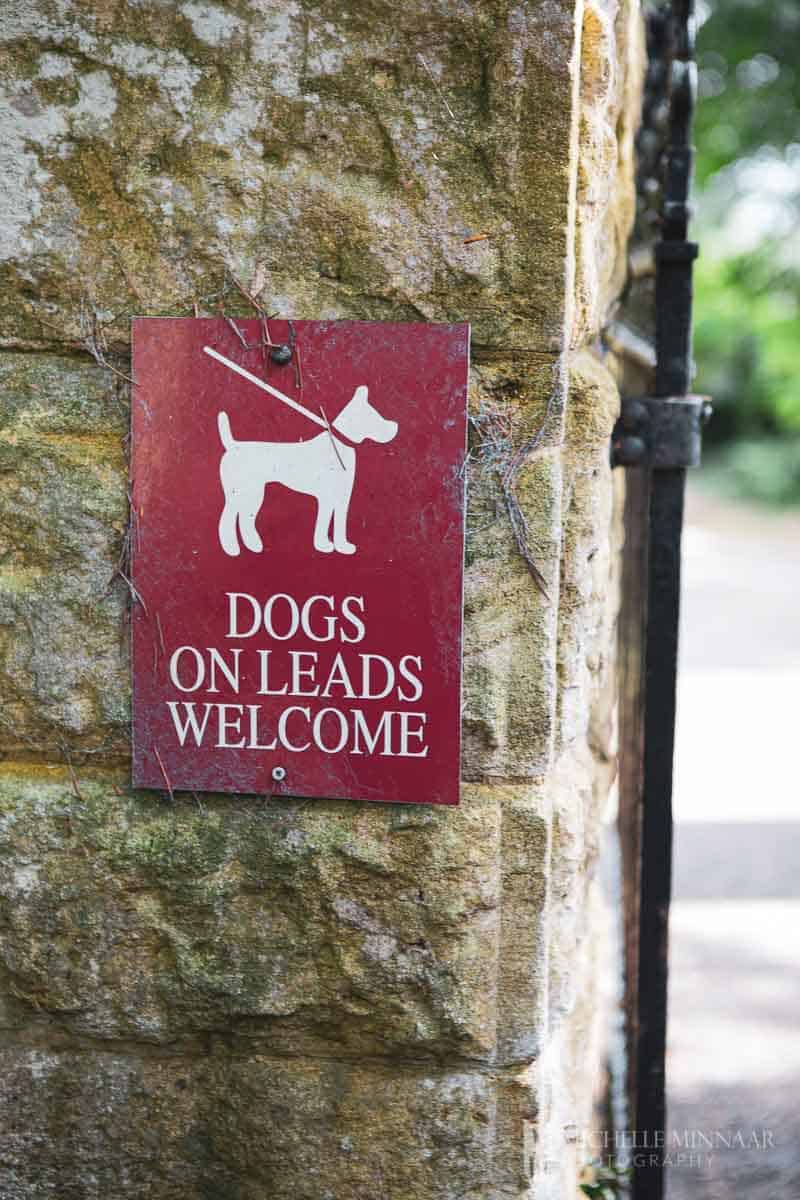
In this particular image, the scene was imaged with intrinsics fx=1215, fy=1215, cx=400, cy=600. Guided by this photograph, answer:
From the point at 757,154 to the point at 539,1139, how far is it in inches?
257

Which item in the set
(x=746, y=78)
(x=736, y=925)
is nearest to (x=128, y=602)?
(x=736, y=925)

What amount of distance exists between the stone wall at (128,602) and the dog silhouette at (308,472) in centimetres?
12

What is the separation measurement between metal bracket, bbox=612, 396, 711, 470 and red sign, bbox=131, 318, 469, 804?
0.49 m

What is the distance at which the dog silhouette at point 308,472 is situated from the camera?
1391mm

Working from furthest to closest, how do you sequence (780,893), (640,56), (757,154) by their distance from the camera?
(757,154)
(780,893)
(640,56)

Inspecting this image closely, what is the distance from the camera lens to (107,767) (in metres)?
1.48

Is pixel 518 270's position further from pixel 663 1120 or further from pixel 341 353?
pixel 663 1120

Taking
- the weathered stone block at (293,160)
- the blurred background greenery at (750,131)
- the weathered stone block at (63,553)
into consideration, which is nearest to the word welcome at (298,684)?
the weathered stone block at (63,553)

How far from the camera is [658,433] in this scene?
5.88ft

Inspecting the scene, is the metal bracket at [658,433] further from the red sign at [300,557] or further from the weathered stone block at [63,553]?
the weathered stone block at [63,553]

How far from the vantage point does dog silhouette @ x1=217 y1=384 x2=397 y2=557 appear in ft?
4.56

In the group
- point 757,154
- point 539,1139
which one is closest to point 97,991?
point 539,1139

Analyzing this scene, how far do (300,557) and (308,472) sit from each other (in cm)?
10

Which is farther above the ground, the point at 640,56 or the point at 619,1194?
the point at 640,56
